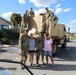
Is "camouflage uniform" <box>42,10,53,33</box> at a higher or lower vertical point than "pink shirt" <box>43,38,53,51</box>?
higher

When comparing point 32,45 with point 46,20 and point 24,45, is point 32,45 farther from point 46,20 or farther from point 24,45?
point 46,20

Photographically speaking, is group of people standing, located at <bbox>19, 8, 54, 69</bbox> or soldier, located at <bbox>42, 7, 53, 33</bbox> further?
soldier, located at <bbox>42, 7, 53, 33</bbox>

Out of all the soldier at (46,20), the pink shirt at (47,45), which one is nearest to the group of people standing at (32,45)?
the pink shirt at (47,45)

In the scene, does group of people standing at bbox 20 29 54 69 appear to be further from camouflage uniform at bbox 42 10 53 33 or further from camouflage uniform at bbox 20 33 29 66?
camouflage uniform at bbox 42 10 53 33

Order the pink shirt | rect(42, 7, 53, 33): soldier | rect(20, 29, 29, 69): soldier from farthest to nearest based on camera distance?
1. rect(42, 7, 53, 33): soldier
2. the pink shirt
3. rect(20, 29, 29, 69): soldier

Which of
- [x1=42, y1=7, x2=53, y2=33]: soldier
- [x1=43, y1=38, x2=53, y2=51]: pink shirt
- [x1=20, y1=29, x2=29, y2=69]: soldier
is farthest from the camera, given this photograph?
[x1=42, y1=7, x2=53, y2=33]: soldier

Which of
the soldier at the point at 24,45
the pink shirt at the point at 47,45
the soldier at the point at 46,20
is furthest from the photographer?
the soldier at the point at 46,20

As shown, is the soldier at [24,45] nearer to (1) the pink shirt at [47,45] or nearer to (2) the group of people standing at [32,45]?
(2) the group of people standing at [32,45]

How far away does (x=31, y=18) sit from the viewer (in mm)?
13391

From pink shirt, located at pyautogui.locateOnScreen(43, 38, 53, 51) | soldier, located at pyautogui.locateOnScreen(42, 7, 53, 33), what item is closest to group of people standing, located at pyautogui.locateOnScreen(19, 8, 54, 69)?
pink shirt, located at pyautogui.locateOnScreen(43, 38, 53, 51)

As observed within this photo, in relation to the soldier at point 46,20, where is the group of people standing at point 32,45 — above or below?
below

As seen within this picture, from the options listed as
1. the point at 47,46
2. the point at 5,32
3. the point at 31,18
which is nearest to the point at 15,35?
the point at 5,32

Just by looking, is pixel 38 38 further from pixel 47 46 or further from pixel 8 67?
pixel 8 67

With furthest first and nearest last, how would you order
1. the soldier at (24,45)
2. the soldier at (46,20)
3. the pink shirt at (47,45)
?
the soldier at (46,20) < the pink shirt at (47,45) < the soldier at (24,45)
